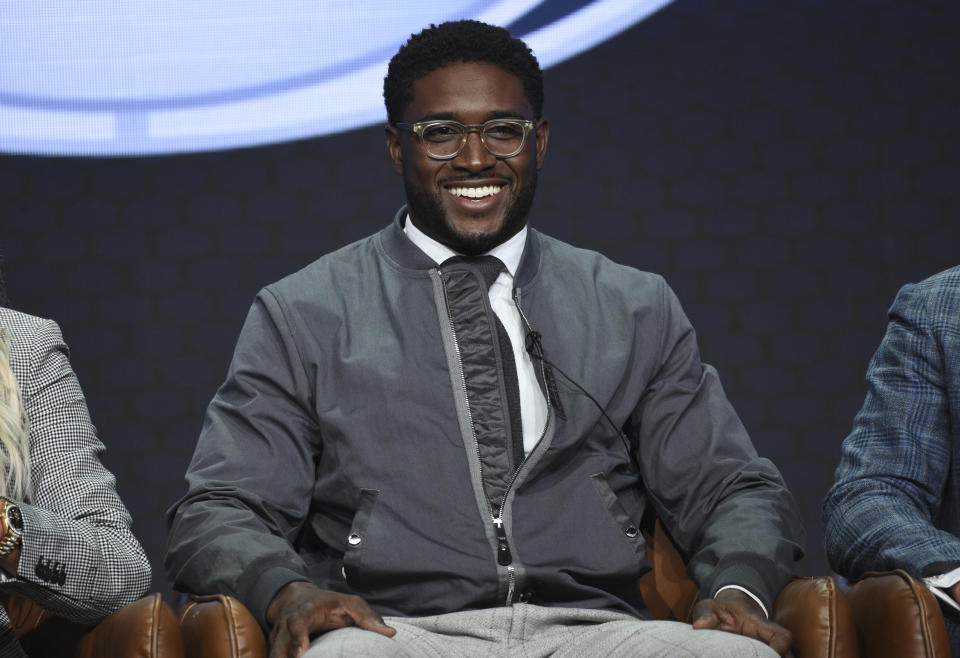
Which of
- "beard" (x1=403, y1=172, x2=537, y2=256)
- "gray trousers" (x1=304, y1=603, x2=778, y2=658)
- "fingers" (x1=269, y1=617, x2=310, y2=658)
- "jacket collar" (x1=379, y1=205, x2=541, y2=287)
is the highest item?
"beard" (x1=403, y1=172, x2=537, y2=256)

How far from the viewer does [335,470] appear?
2.06 metres

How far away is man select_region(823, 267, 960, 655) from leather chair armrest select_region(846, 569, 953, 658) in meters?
0.17

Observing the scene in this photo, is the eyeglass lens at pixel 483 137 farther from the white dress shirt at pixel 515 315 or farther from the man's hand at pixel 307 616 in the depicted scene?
the man's hand at pixel 307 616

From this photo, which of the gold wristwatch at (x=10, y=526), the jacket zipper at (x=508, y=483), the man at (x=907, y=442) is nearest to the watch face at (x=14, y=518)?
the gold wristwatch at (x=10, y=526)

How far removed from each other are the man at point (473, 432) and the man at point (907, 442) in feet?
0.32

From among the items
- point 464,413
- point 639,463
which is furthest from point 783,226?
point 464,413

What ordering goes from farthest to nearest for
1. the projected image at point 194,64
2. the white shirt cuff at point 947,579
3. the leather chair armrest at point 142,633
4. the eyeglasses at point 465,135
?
the projected image at point 194,64 < the eyeglasses at point 465,135 < the white shirt cuff at point 947,579 < the leather chair armrest at point 142,633

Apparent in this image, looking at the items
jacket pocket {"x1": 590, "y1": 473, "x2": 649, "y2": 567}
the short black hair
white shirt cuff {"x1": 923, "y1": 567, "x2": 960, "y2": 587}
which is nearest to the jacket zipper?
jacket pocket {"x1": 590, "y1": 473, "x2": 649, "y2": 567}

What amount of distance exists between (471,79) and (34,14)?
1.34 meters

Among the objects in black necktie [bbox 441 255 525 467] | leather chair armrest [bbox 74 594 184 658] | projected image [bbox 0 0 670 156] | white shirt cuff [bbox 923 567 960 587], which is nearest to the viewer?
leather chair armrest [bbox 74 594 184 658]

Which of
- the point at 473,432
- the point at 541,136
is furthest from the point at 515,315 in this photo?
the point at 541,136

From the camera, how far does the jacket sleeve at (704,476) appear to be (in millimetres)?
1938

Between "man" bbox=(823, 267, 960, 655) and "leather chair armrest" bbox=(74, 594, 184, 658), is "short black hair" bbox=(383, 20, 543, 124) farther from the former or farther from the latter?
"leather chair armrest" bbox=(74, 594, 184, 658)

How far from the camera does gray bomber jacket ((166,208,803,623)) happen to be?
1.95m
